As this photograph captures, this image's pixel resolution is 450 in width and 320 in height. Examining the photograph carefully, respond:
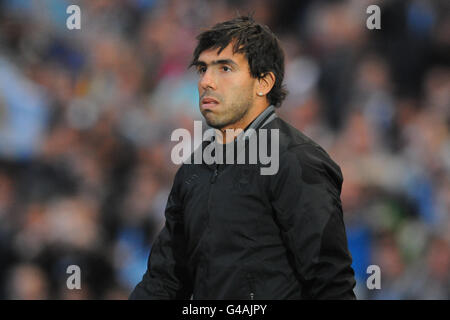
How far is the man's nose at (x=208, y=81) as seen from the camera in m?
1.74

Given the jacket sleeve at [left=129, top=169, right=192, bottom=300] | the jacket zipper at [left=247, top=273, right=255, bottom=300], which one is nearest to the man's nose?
the jacket sleeve at [left=129, top=169, right=192, bottom=300]

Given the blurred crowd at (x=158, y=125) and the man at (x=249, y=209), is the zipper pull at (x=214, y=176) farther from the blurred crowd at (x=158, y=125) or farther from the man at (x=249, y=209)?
the blurred crowd at (x=158, y=125)

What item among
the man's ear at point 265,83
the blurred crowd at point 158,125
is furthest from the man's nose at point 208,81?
the blurred crowd at point 158,125

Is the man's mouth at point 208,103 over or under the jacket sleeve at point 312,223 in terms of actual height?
over

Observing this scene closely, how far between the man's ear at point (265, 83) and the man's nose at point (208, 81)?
13 centimetres

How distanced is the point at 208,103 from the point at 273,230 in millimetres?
378

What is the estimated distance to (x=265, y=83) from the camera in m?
1.80

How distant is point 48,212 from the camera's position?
3.67 meters

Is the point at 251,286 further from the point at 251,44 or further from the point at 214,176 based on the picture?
the point at 251,44

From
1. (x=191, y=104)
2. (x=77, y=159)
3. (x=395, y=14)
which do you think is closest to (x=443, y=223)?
(x=395, y=14)

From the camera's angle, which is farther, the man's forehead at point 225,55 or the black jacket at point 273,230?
the man's forehead at point 225,55

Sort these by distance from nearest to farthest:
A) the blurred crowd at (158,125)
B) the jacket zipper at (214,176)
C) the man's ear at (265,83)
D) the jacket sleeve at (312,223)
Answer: the jacket sleeve at (312,223) < the jacket zipper at (214,176) < the man's ear at (265,83) < the blurred crowd at (158,125)

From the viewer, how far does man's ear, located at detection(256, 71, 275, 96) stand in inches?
70.6
